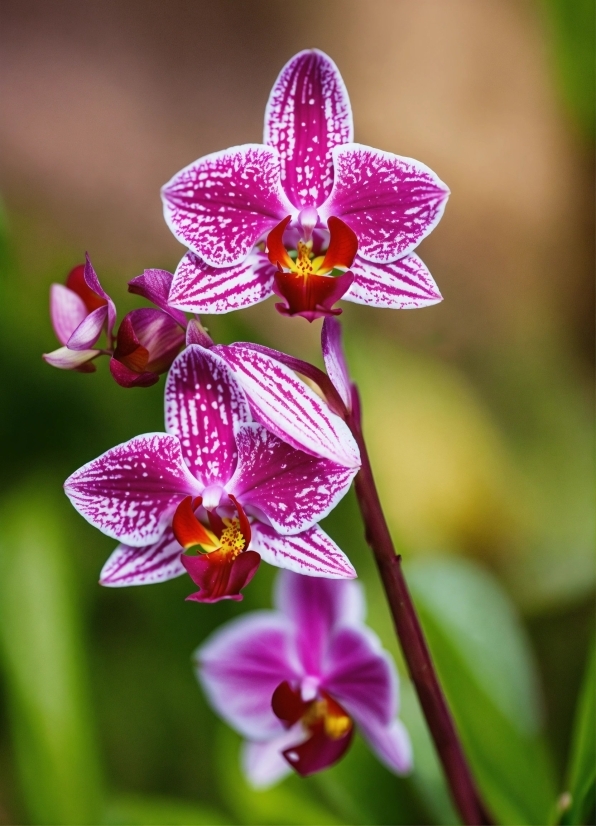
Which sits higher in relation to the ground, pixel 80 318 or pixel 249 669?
pixel 80 318

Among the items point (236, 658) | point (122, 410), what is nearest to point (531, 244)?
point (122, 410)

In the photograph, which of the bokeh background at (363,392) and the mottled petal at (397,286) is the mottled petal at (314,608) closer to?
the bokeh background at (363,392)

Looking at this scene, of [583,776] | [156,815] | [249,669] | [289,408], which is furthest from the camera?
[156,815]

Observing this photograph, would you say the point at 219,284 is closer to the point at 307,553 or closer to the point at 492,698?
the point at 307,553

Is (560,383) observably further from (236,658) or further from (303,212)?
(303,212)

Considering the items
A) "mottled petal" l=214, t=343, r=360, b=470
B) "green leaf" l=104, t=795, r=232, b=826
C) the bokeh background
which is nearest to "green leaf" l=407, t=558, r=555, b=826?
the bokeh background

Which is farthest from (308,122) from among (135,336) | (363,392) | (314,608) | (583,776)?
(363,392)

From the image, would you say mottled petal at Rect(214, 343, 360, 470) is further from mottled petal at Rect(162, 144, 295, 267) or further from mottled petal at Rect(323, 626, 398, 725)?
mottled petal at Rect(323, 626, 398, 725)

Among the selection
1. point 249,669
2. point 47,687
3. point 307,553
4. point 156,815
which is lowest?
point 156,815
